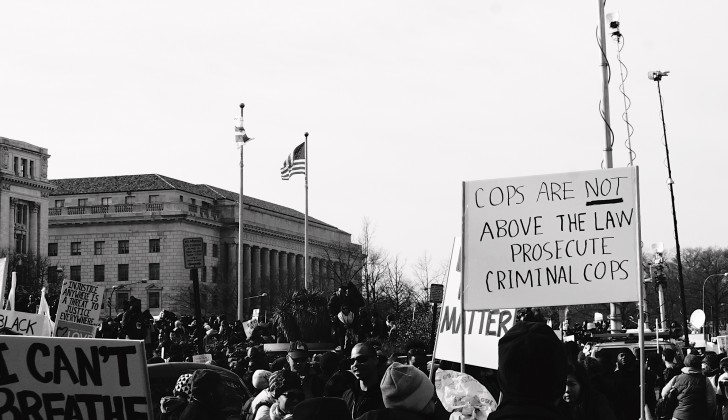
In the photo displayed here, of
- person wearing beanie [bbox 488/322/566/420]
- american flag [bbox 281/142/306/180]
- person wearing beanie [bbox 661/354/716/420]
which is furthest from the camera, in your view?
american flag [bbox 281/142/306/180]

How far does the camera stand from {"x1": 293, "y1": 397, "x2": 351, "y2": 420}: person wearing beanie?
4902 millimetres

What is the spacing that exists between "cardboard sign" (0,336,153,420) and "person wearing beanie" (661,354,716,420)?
7.43 meters

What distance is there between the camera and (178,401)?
730 centimetres

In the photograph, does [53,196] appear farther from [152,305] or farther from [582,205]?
[582,205]

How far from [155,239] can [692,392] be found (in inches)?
4441

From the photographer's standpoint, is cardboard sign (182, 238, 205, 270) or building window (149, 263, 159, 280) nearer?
cardboard sign (182, 238, 205, 270)

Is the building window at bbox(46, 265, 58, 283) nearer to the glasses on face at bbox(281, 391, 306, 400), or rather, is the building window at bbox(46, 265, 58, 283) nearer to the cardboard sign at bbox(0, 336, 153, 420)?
the glasses on face at bbox(281, 391, 306, 400)

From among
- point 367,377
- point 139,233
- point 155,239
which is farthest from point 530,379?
point 139,233

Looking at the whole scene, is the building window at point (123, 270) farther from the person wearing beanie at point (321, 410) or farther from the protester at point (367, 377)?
the person wearing beanie at point (321, 410)

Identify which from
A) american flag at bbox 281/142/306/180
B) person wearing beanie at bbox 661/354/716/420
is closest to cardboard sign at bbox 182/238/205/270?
person wearing beanie at bbox 661/354/716/420

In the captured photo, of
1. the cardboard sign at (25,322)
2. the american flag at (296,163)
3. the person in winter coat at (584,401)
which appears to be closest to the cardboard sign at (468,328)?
the person in winter coat at (584,401)

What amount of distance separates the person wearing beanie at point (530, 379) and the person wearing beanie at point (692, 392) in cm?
871

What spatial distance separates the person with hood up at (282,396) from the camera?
23.1ft

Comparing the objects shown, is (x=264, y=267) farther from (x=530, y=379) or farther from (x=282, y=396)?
(x=530, y=379)
